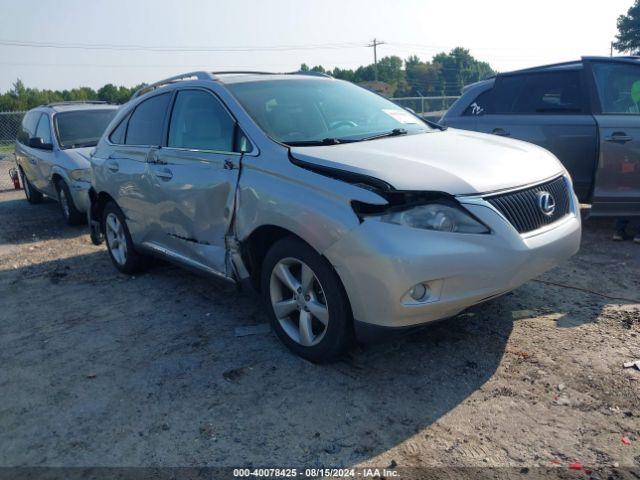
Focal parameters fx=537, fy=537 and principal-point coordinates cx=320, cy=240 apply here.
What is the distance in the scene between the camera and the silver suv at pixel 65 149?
309 inches

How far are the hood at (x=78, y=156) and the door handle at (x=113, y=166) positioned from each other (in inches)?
111

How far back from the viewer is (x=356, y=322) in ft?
9.75

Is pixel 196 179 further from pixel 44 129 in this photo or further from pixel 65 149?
pixel 44 129

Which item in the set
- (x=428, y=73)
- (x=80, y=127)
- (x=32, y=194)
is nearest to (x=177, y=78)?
(x=80, y=127)

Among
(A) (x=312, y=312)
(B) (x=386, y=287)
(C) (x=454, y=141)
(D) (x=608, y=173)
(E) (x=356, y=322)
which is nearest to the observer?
(B) (x=386, y=287)

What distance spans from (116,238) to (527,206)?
4.21 meters

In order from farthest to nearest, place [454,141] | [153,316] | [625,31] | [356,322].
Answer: [625,31], [153,316], [454,141], [356,322]

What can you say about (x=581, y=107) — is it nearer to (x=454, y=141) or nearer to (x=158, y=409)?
(x=454, y=141)

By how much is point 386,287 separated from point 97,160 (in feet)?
13.3

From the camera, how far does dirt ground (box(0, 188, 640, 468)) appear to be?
2.62 meters

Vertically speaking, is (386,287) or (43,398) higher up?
(386,287)

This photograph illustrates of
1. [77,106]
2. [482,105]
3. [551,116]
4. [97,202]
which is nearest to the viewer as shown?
[97,202]

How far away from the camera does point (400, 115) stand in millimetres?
4422

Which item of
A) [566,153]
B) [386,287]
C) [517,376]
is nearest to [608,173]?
[566,153]
